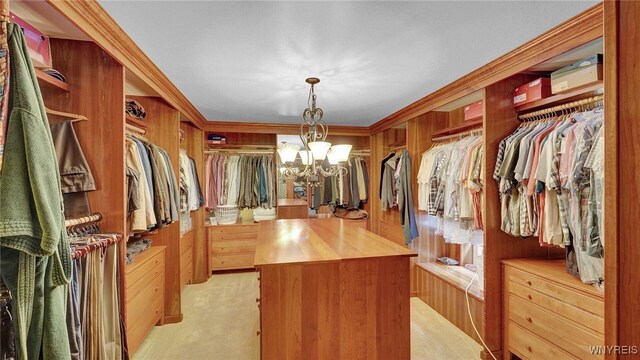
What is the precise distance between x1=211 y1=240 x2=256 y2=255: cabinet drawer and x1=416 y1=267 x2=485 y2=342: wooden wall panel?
229cm

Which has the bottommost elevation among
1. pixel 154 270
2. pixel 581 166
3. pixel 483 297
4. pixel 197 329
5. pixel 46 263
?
pixel 197 329

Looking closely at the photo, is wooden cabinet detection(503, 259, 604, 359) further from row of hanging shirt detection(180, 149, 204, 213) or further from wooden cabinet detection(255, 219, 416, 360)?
row of hanging shirt detection(180, 149, 204, 213)

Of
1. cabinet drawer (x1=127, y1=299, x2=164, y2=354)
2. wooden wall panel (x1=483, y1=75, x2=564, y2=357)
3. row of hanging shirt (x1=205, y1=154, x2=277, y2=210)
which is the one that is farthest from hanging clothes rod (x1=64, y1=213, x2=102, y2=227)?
wooden wall panel (x1=483, y1=75, x2=564, y2=357)

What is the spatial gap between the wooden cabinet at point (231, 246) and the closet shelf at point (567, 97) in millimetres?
3294

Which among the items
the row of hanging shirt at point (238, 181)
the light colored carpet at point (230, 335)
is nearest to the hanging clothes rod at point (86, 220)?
the light colored carpet at point (230, 335)

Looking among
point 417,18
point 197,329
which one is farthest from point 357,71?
point 197,329

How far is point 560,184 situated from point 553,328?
87cm

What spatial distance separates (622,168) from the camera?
1.98 feet

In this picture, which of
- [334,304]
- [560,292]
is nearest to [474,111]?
[560,292]

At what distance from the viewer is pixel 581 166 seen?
1405mm

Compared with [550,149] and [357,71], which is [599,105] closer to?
[550,149]

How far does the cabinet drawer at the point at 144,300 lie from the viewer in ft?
A: 6.05

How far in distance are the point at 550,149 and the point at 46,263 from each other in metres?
2.52

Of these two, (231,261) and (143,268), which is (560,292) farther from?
(231,261)
